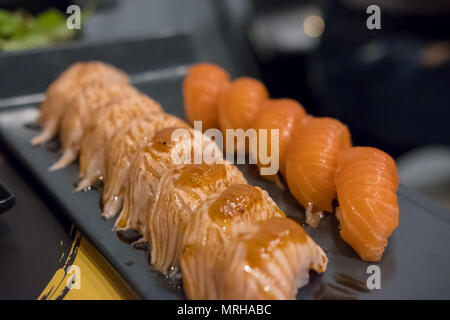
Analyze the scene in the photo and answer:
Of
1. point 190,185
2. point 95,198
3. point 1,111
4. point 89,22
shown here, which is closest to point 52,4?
point 89,22

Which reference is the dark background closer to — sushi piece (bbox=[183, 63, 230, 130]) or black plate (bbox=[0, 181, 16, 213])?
sushi piece (bbox=[183, 63, 230, 130])

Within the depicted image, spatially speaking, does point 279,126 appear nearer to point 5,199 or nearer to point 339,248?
point 339,248

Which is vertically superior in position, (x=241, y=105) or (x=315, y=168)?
(x=241, y=105)

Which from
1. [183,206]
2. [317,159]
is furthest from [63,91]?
[317,159]

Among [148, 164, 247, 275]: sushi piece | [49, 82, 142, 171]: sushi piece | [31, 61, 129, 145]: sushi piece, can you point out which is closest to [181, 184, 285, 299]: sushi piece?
[148, 164, 247, 275]: sushi piece

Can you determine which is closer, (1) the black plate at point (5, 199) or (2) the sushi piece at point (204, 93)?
(1) the black plate at point (5, 199)

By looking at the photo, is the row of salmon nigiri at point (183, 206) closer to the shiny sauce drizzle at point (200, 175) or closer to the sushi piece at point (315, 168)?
the shiny sauce drizzle at point (200, 175)

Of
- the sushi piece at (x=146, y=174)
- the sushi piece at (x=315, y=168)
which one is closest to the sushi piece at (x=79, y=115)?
the sushi piece at (x=146, y=174)
